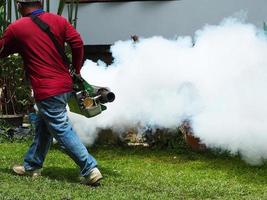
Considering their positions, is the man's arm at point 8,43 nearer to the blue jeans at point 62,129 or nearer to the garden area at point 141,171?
the blue jeans at point 62,129

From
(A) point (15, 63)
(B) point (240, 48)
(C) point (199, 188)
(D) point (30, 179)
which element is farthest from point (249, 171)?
(A) point (15, 63)

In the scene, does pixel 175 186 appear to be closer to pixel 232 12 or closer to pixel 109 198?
pixel 109 198

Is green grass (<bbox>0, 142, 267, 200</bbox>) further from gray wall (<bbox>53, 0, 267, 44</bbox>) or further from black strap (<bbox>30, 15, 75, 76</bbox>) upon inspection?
gray wall (<bbox>53, 0, 267, 44</bbox>)

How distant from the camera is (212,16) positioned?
10.9 meters

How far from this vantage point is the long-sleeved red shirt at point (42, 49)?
244 inches

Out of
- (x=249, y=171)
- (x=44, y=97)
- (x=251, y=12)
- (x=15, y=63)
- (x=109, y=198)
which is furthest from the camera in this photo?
(x=251, y=12)

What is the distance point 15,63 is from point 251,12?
3.78 m

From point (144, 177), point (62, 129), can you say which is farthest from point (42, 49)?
point (144, 177)

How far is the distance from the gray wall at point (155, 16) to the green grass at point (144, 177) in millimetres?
3585

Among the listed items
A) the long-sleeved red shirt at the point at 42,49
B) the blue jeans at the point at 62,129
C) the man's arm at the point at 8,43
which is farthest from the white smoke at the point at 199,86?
the man's arm at the point at 8,43

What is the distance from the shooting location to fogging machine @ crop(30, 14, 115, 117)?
6293mm

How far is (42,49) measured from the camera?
621 centimetres

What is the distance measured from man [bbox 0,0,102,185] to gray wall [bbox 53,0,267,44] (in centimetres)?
500

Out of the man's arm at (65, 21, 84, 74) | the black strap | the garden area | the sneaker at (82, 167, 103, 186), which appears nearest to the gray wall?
the garden area
